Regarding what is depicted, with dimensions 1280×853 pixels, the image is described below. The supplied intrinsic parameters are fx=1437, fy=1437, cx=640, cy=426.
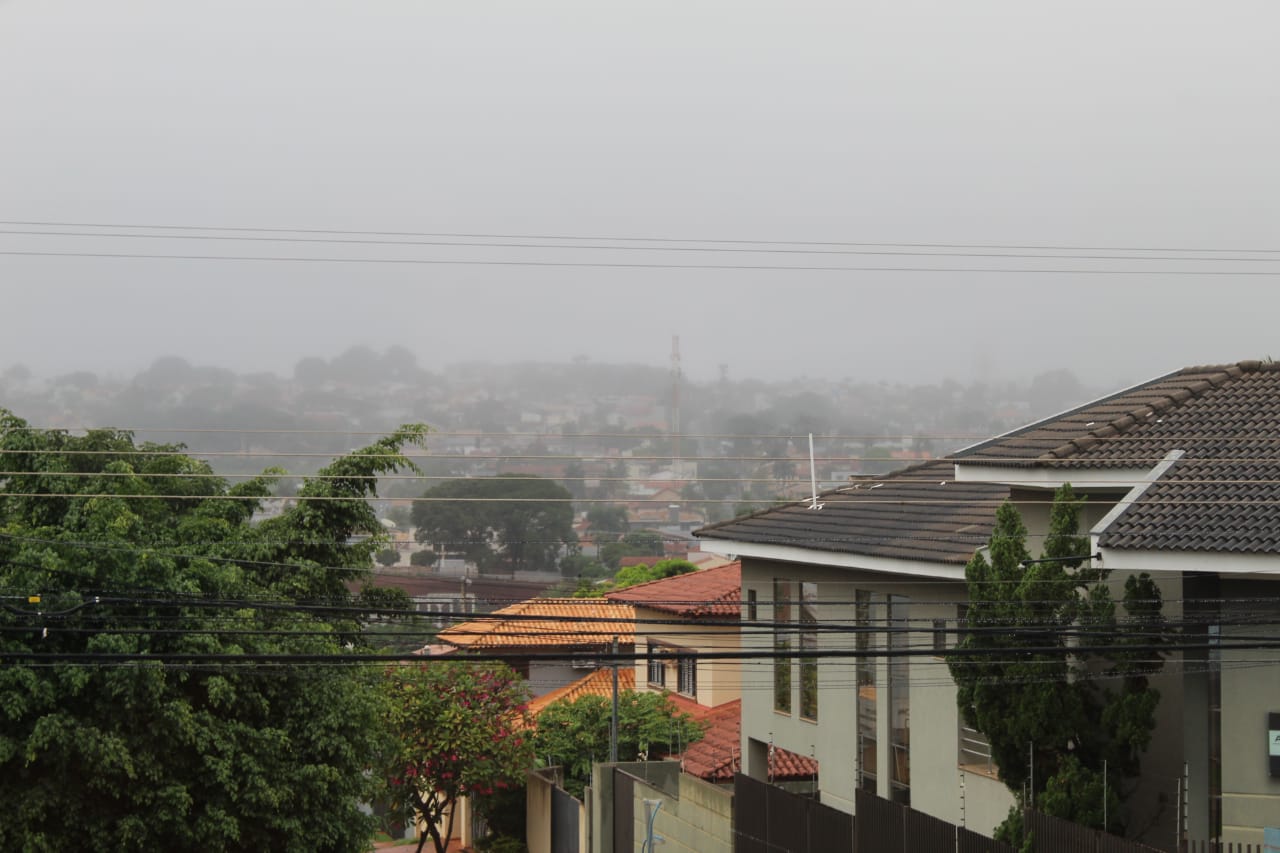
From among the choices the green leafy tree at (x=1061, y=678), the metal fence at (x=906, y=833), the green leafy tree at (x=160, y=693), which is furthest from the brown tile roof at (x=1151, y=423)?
the green leafy tree at (x=160, y=693)

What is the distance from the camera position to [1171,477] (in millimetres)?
14609

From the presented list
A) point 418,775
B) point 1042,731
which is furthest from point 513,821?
point 1042,731

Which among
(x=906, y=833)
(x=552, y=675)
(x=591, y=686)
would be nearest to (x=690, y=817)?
(x=906, y=833)

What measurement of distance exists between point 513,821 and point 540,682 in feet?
29.9

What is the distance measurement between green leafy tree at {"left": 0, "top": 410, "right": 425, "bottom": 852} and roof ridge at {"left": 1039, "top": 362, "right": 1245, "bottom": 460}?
8762 mm

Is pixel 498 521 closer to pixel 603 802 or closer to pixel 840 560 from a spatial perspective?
pixel 603 802

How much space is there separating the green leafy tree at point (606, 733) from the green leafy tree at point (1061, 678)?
17082mm

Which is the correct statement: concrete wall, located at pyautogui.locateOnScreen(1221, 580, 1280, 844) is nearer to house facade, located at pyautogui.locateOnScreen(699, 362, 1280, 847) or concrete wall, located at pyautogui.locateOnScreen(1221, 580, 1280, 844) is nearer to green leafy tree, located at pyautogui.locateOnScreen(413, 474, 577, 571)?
house facade, located at pyautogui.locateOnScreen(699, 362, 1280, 847)

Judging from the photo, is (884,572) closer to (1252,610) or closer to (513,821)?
(1252,610)

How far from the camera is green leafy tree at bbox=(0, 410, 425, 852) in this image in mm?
18484

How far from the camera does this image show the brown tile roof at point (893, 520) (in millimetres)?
18875

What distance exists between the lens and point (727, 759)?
26406 mm

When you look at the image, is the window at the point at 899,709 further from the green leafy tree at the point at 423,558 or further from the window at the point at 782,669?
the green leafy tree at the point at 423,558

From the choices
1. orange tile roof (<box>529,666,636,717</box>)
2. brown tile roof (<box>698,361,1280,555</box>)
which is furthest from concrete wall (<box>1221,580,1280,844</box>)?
orange tile roof (<box>529,666,636,717</box>)
